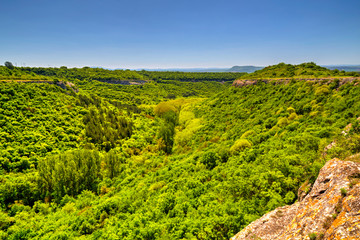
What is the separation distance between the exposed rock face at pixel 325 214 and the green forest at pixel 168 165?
8.69 feet

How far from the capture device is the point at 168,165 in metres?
50.3

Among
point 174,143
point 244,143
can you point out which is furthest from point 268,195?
point 174,143

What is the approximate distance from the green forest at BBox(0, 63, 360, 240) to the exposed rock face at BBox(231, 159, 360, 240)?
2.65 meters

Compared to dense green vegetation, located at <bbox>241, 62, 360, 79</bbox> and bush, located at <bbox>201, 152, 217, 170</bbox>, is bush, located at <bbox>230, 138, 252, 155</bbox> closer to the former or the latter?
bush, located at <bbox>201, 152, 217, 170</bbox>

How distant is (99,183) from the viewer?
53344 mm

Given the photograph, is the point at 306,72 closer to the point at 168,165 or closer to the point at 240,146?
the point at 240,146

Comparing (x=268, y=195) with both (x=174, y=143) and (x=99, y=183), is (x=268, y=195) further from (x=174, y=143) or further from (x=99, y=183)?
(x=174, y=143)

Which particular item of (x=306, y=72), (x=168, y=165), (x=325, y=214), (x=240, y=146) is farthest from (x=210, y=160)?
(x=306, y=72)

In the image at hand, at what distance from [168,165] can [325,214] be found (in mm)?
43510

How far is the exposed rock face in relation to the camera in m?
8.34

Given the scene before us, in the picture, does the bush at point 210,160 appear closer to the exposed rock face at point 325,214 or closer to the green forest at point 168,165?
the green forest at point 168,165

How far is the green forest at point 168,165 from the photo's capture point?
62.4 feet

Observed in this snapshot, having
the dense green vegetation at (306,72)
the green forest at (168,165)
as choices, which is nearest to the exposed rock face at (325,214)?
the green forest at (168,165)

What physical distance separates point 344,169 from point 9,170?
248ft
